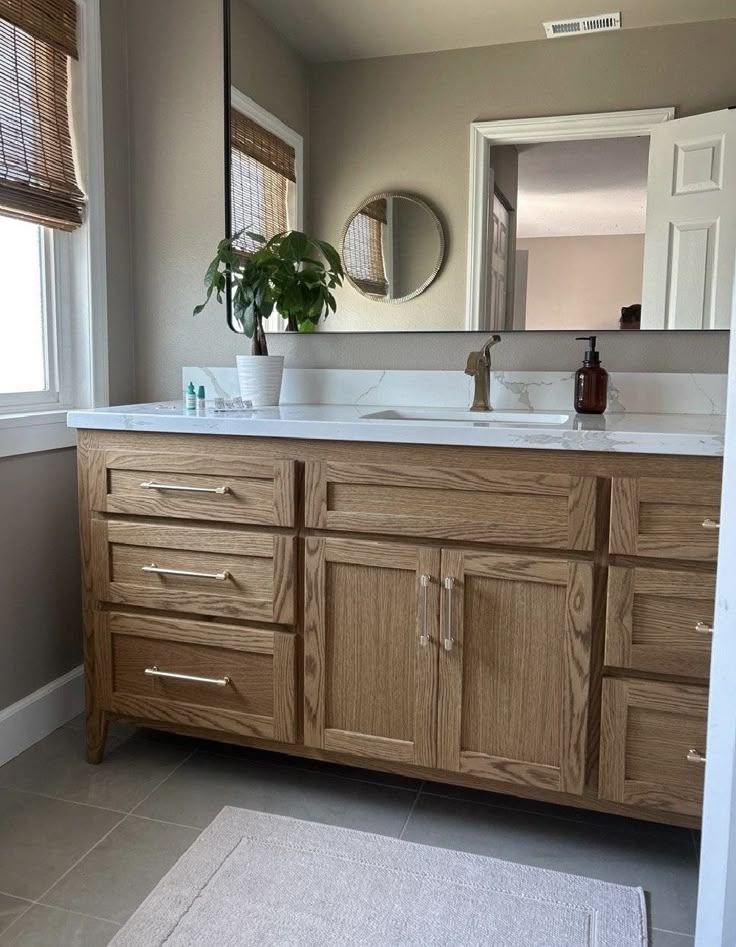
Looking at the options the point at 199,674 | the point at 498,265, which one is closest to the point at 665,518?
the point at 498,265

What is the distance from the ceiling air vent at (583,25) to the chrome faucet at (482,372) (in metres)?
0.73

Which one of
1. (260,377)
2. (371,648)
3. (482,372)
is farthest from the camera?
(260,377)

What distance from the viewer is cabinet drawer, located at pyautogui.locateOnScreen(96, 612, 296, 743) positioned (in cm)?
181

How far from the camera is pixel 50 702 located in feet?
7.20

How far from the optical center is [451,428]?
1.60m

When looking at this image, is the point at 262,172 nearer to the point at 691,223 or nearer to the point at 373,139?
the point at 373,139

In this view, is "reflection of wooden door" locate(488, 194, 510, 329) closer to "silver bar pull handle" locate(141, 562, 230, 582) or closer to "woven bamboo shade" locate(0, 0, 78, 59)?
"silver bar pull handle" locate(141, 562, 230, 582)

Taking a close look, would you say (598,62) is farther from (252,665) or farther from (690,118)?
(252,665)

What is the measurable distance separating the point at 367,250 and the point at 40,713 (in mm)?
1490

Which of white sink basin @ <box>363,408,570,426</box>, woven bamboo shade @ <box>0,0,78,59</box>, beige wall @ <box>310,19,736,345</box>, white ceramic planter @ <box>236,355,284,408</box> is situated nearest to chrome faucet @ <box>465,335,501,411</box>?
white sink basin @ <box>363,408,570,426</box>

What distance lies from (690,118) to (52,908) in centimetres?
212

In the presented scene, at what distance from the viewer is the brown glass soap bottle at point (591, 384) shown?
1.90 meters

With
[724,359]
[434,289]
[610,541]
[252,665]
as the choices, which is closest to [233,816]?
[252,665]

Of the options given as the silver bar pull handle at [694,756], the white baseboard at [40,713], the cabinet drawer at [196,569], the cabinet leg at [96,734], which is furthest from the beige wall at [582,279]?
the white baseboard at [40,713]
